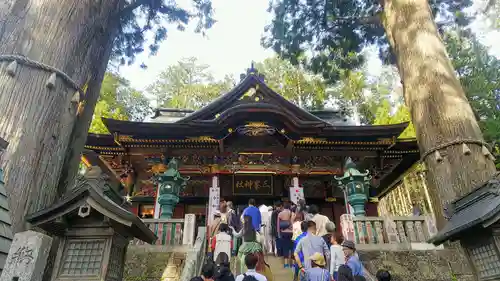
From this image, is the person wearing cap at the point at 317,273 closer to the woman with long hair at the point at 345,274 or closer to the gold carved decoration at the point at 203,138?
the woman with long hair at the point at 345,274

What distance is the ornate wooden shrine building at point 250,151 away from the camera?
35.6ft

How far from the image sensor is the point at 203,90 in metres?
28.6

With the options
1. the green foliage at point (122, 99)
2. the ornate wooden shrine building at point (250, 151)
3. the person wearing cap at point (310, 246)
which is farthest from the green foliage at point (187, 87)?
the person wearing cap at point (310, 246)

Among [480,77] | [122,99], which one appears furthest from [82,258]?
[122,99]

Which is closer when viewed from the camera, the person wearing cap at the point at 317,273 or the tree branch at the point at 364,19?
the person wearing cap at the point at 317,273

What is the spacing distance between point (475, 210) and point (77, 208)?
13.7 feet

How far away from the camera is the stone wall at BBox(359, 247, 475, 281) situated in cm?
605

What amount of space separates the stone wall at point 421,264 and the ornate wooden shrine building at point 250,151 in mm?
5089

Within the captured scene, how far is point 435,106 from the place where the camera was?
21.0 feet

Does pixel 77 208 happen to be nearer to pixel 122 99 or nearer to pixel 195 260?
pixel 195 260

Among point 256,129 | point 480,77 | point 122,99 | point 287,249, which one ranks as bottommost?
point 287,249

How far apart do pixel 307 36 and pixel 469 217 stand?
996cm

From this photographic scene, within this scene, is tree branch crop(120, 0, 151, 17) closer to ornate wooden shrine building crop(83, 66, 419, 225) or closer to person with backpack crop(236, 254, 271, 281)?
ornate wooden shrine building crop(83, 66, 419, 225)

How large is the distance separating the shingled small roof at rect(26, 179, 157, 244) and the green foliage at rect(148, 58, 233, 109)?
24091 mm
